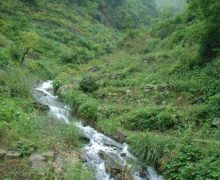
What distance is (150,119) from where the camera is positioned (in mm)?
18750

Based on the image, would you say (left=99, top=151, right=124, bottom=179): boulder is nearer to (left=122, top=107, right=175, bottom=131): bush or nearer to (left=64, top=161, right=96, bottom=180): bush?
(left=64, top=161, right=96, bottom=180): bush

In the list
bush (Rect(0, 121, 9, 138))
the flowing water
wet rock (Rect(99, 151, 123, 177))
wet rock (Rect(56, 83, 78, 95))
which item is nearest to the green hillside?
bush (Rect(0, 121, 9, 138))

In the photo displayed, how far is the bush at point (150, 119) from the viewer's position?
18.3 m

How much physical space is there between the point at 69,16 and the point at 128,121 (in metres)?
54.0

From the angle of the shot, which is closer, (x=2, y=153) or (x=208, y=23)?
(x=2, y=153)

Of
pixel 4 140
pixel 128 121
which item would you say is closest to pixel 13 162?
pixel 4 140

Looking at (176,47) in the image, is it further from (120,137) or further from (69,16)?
(69,16)

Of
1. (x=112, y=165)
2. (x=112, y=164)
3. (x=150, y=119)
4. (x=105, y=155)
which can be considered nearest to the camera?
(x=112, y=165)

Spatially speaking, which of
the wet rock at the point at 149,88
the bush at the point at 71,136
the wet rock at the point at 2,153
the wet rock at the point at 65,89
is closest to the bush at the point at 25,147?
the wet rock at the point at 2,153

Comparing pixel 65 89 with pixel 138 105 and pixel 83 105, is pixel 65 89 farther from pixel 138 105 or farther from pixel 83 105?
pixel 138 105

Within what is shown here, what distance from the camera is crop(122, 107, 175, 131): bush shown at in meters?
18.3

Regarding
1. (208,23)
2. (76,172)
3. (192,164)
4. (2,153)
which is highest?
(208,23)

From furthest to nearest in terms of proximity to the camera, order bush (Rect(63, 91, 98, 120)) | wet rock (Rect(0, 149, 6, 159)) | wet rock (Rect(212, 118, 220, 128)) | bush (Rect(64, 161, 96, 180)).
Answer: bush (Rect(63, 91, 98, 120)) → wet rock (Rect(212, 118, 220, 128)) → wet rock (Rect(0, 149, 6, 159)) → bush (Rect(64, 161, 96, 180))

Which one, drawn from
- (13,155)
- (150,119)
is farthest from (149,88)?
(13,155)
